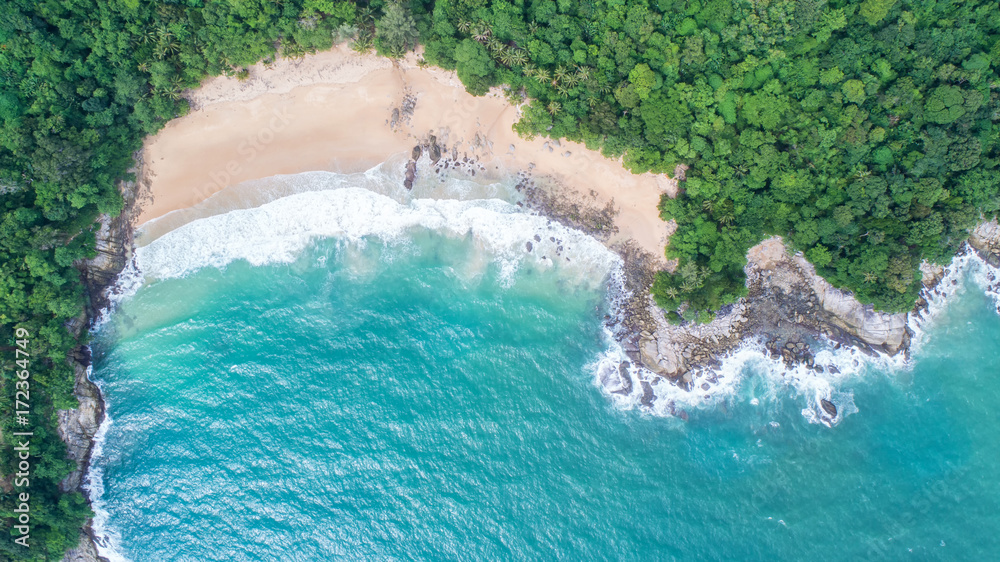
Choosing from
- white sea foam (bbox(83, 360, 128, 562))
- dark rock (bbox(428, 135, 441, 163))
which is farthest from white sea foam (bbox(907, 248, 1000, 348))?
white sea foam (bbox(83, 360, 128, 562))

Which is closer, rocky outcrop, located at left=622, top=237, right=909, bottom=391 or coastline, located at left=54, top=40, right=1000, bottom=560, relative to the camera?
coastline, located at left=54, top=40, right=1000, bottom=560

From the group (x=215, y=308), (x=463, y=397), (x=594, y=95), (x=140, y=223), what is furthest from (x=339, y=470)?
(x=594, y=95)

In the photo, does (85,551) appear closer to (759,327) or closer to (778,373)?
(759,327)

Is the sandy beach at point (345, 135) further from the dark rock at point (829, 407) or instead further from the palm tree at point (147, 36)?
the dark rock at point (829, 407)

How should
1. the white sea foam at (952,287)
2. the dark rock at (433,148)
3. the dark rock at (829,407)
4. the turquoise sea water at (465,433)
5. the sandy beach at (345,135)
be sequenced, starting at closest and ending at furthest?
the turquoise sea water at (465,433)
the sandy beach at (345,135)
the dark rock at (433,148)
the dark rock at (829,407)
the white sea foam at (952,287)

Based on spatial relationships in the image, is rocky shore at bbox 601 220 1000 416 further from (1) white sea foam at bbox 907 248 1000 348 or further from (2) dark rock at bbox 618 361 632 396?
(1) white sea foam at bbox 907 248 1000 348

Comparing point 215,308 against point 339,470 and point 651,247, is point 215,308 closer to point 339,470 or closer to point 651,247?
point 339,470

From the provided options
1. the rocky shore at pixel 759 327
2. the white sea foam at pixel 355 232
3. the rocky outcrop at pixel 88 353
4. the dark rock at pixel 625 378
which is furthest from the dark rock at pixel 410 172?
the dark rock at pixel 625 378
